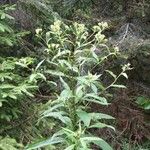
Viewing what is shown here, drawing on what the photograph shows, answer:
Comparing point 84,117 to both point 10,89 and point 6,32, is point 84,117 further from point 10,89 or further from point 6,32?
point 6,32

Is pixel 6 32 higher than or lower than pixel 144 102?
higher

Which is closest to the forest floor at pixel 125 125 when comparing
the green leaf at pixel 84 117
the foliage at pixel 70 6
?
the foliage at pixel 70 6

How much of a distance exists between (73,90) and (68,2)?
3614 millimetres

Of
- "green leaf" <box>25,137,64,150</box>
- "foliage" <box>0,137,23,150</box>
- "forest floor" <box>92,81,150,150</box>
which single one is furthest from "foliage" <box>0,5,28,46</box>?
"forest floor" <box>92,81,150,150</box>

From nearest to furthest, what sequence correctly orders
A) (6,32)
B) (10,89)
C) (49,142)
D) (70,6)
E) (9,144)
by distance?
1. (49,142)
2. (9,144)
3. (10,89)
4. (6,32)
5. (70,6)

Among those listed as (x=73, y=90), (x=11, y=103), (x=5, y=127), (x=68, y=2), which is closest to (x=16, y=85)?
(x=11, y=103)

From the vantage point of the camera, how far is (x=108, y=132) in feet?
18.2

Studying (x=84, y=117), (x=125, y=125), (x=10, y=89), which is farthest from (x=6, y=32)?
(x=125, y=125)

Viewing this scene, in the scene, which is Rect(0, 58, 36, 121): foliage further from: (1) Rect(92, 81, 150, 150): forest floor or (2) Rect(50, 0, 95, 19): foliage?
(2) Rect(50, 0, 95, 19): foliage

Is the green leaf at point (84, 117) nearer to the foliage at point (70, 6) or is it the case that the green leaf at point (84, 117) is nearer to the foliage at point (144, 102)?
the foliage at point (144, 102)

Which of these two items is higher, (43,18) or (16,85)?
→ (43,18)

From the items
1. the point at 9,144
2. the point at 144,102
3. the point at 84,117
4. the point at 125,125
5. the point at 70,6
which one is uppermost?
the point at 70,6

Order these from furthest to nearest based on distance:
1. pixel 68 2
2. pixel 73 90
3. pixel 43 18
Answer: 1. pixel 68 2
2. pixel 43 18
3. pixel 73 90

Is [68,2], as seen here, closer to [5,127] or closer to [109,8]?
[109,8]
